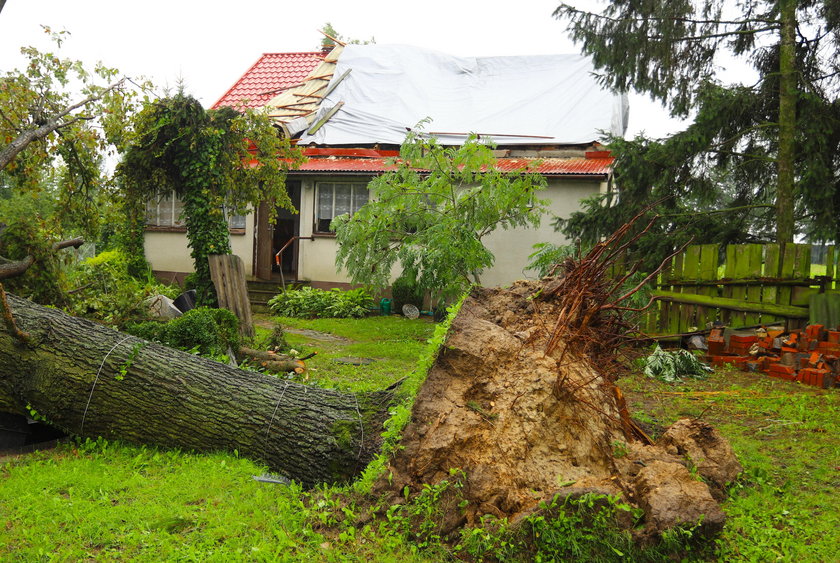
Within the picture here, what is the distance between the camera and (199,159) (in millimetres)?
10797

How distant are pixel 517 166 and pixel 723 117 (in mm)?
4871

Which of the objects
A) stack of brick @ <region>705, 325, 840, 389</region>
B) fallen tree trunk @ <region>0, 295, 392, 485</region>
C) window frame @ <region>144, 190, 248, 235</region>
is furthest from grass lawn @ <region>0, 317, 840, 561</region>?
window frame @ <region>144, 190, 248, 235</region>

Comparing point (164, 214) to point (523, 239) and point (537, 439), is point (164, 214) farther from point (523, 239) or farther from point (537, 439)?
point (537, 439)

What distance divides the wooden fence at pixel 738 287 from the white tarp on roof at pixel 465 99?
544 centimetres

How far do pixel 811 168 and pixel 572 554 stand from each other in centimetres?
797

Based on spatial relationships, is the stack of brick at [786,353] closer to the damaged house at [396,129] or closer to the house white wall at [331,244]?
the house white wall at [331,244]

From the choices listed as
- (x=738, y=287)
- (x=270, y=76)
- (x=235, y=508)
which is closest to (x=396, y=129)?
(x=270, y=76)

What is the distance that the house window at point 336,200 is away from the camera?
16297mm

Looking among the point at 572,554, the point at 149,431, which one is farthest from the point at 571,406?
the point at 149,431

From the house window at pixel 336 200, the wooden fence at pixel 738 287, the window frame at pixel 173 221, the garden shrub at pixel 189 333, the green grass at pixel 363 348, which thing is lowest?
the green grass at pixel 363 348

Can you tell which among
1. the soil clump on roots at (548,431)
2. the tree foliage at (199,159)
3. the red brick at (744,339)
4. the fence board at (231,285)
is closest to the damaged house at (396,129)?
the tree foliage at (199,159)

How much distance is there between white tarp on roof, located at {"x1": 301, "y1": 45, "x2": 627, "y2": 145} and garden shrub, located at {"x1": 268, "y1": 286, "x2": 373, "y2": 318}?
4007 millimetres

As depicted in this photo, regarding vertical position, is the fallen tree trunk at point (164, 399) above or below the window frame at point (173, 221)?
below

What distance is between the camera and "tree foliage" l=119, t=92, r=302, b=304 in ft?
34.9
